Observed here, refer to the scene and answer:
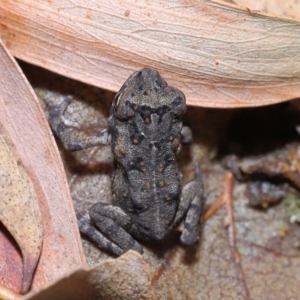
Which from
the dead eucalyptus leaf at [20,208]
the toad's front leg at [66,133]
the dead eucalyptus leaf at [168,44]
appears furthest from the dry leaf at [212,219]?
the dead eucalyptus leaf at [20,208]

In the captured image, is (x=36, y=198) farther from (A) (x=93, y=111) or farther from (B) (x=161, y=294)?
(B) (x=161, y=294)

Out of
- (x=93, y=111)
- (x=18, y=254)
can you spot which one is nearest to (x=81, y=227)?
(x=18, y=254)

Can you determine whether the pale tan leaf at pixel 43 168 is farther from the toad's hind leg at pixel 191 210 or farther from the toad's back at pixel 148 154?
the toad's hind leg at pixel 191 210

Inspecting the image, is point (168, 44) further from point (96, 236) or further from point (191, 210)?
point (96, 236)

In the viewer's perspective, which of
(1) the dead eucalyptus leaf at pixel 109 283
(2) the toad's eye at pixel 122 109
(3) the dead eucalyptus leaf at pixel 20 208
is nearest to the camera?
(1) the dead eucalyptus leaf at pixel 109 283

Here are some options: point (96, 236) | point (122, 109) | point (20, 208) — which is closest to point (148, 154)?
point (122, 109)

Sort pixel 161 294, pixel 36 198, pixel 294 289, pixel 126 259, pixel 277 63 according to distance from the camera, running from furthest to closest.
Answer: pixel 294 289, pixel 161 294, pixel 277 63, pixel 36 198, pixel 126 259

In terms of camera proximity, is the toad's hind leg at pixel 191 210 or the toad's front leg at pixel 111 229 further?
the toad's hind leg at pixel 191 210
